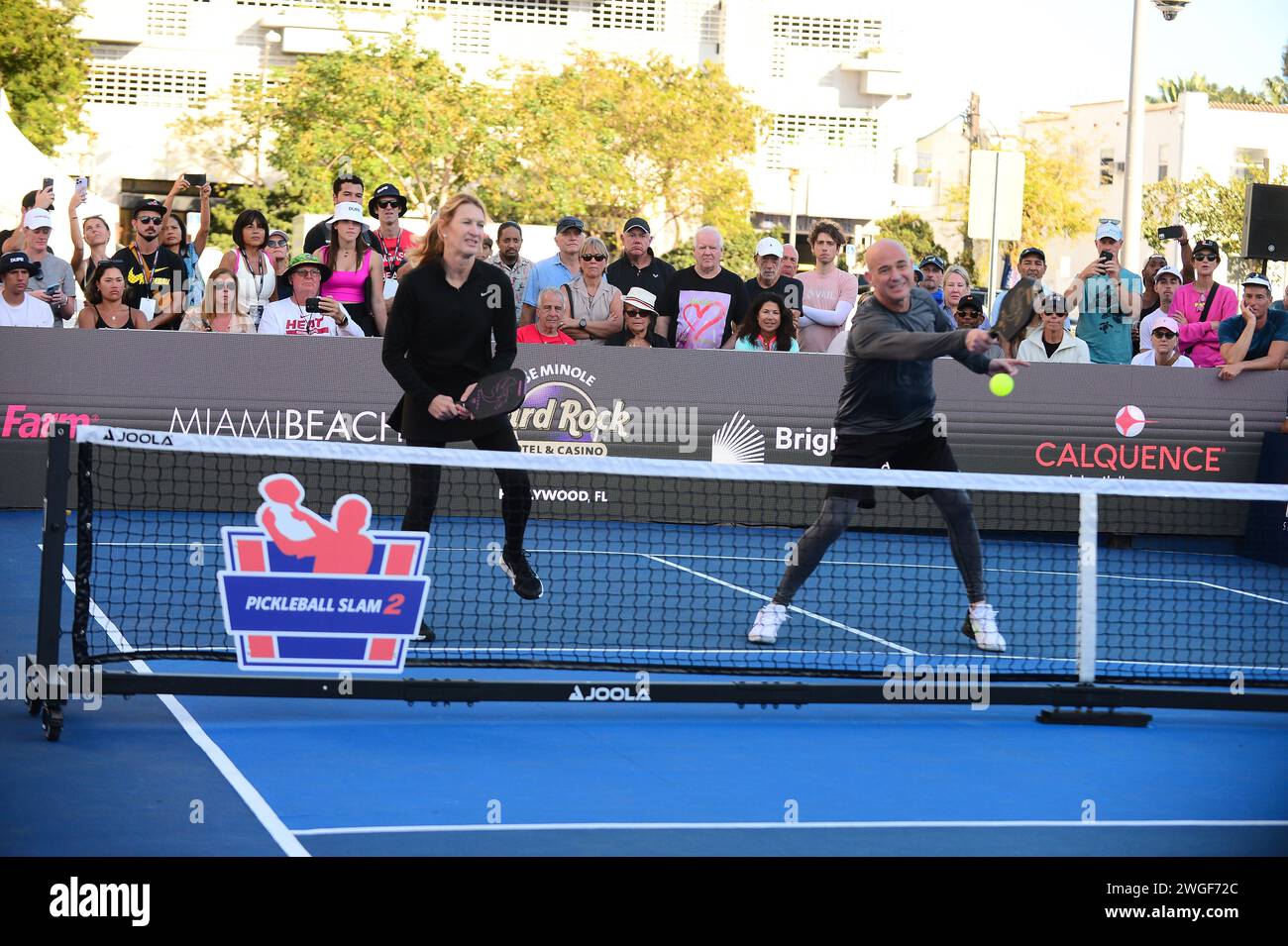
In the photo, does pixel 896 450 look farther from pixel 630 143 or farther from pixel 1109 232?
pixel 630 143

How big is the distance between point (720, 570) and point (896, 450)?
3.03 metres

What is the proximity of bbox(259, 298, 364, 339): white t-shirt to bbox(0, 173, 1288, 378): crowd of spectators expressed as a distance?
0.04ft

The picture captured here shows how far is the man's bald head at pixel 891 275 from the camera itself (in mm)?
8242

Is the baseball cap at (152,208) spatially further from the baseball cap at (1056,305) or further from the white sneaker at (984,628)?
the white sneaker at (984,628)

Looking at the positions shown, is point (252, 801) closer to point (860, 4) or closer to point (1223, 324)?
point (1223, 324)

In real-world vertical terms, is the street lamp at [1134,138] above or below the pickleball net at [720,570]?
above

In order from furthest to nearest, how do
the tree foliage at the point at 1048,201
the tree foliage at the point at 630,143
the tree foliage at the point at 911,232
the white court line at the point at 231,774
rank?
the tree foliage at the point at 911,232, the tree foliage at the point at 1048,201, the tree foliage at the point at 630,143, the white court line at the point at 231,774

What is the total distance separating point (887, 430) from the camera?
28.0 feet

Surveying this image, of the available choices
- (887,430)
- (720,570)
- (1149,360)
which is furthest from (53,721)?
(1149,360)

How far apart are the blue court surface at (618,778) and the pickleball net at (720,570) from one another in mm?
235

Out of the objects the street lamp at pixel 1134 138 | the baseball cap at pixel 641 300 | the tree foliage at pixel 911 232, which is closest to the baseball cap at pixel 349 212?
the baseball cap at pixel 641 300

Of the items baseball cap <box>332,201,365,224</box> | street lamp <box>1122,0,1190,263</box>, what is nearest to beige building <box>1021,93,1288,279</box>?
street lamp <box>1122,0,1190,263</box>

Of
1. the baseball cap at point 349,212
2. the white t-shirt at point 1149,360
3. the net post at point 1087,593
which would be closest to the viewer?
the net post at point 1087,593
